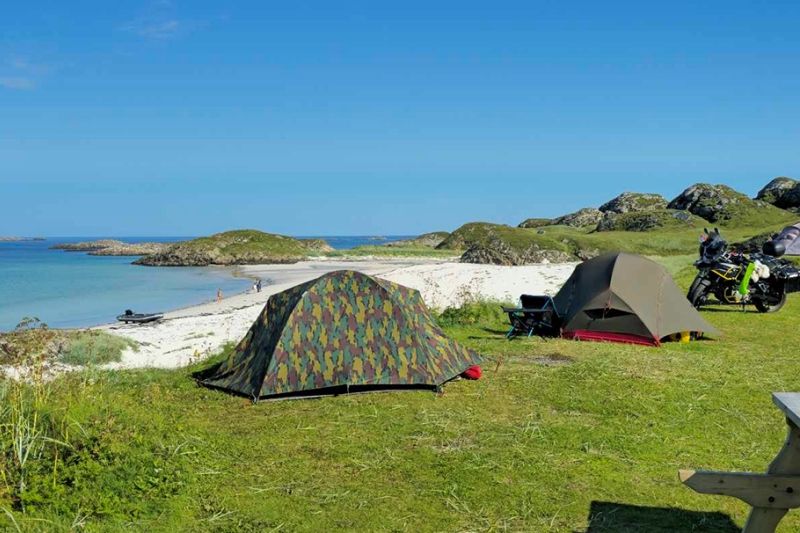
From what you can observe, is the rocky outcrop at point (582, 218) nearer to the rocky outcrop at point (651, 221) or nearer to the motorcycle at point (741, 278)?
the rocky outcrop at point (651, 221)

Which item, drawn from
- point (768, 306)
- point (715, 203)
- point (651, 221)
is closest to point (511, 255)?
point (651, 221)

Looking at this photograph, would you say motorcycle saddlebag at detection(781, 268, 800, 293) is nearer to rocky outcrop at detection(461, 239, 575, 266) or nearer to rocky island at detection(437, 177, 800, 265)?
rocky island at detection(437, 177, 800, 265)

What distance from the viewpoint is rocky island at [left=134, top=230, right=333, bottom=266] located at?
8750cm

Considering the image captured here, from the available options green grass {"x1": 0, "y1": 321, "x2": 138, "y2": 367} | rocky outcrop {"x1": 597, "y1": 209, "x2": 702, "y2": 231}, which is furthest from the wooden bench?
rocky outcrop {"x1": 597, "y1": 209, "x2": 702, "y2": 231}

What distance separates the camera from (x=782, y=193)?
2975 inches

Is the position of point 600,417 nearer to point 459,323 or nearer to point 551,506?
point 551,506

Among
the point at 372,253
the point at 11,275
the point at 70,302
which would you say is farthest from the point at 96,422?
the point at 372,253

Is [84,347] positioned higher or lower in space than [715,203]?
lower

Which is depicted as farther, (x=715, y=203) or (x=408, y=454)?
(x=715, y=203)

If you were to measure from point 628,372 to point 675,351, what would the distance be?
2.79m

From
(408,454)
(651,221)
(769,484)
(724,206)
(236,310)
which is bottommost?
(236,310)

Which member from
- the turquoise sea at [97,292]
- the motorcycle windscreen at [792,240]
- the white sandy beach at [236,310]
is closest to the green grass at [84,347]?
the white sandy beach at [236,310]

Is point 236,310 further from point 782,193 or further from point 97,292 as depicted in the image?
point 782,193

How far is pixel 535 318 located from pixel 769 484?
1118cm
